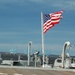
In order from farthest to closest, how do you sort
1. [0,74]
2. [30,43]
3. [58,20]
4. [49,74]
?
1. [30,43]
2. [58,20]
3. [49,74]
4. [0,74]

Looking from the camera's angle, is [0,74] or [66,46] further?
[66,46]

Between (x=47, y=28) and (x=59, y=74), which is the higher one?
(x=47, y=28)

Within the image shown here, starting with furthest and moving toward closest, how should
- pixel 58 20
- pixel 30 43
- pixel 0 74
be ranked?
pixel 30 43
pixel 58 20
pixel 0 74

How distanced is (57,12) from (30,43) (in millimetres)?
14373

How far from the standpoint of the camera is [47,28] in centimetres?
4378

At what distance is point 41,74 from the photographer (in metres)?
31.3

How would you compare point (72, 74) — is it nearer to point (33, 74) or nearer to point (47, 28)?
point (33, 74)

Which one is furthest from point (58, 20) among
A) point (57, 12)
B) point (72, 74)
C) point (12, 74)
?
point (12, 74)

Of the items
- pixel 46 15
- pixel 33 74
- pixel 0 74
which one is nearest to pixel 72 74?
pixel 33 74

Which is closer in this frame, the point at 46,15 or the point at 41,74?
the point at 41,74

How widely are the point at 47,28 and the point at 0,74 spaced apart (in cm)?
1543

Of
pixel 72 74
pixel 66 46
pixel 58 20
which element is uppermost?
pixel 58 20

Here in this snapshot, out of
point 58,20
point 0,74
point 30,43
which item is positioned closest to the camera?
point 0,74

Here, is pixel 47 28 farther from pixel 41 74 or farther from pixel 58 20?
pixel 41 74
